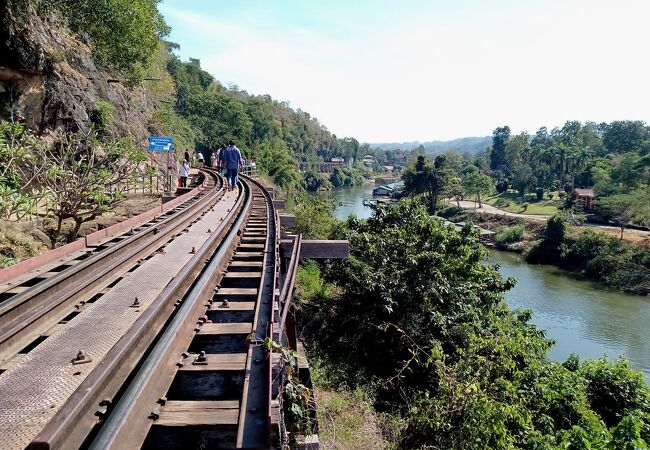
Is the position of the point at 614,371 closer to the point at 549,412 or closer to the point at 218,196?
the point at 549,412

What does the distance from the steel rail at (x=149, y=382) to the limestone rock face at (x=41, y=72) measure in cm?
1251

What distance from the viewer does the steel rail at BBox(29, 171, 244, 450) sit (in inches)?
81.5

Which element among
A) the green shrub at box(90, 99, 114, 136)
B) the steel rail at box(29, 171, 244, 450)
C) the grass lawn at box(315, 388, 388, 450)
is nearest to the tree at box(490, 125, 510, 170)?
the green shrub at box(90, 99, 114, 136)

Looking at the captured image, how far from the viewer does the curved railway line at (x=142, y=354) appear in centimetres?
236

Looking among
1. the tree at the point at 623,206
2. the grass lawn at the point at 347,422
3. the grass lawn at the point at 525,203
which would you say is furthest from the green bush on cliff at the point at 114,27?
the grass lawn at the point at 525,203

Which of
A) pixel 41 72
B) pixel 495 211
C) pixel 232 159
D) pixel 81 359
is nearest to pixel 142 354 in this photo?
pixel 81 359

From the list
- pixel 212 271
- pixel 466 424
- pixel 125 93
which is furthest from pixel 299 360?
pixel 125 93

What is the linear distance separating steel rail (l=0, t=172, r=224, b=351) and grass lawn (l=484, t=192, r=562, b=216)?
60921mm

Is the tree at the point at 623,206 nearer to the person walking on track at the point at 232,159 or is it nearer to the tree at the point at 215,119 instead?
the tree at the point at 215,119

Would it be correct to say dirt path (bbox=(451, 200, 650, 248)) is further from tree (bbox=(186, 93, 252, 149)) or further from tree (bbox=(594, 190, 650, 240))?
tree (bbox=(186, 93, 252, 149))

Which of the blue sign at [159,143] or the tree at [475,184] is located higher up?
the blue sign at [159,143]

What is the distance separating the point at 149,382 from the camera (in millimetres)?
2637

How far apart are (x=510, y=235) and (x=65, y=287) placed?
5255cm

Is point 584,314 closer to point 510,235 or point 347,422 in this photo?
point 510,235
